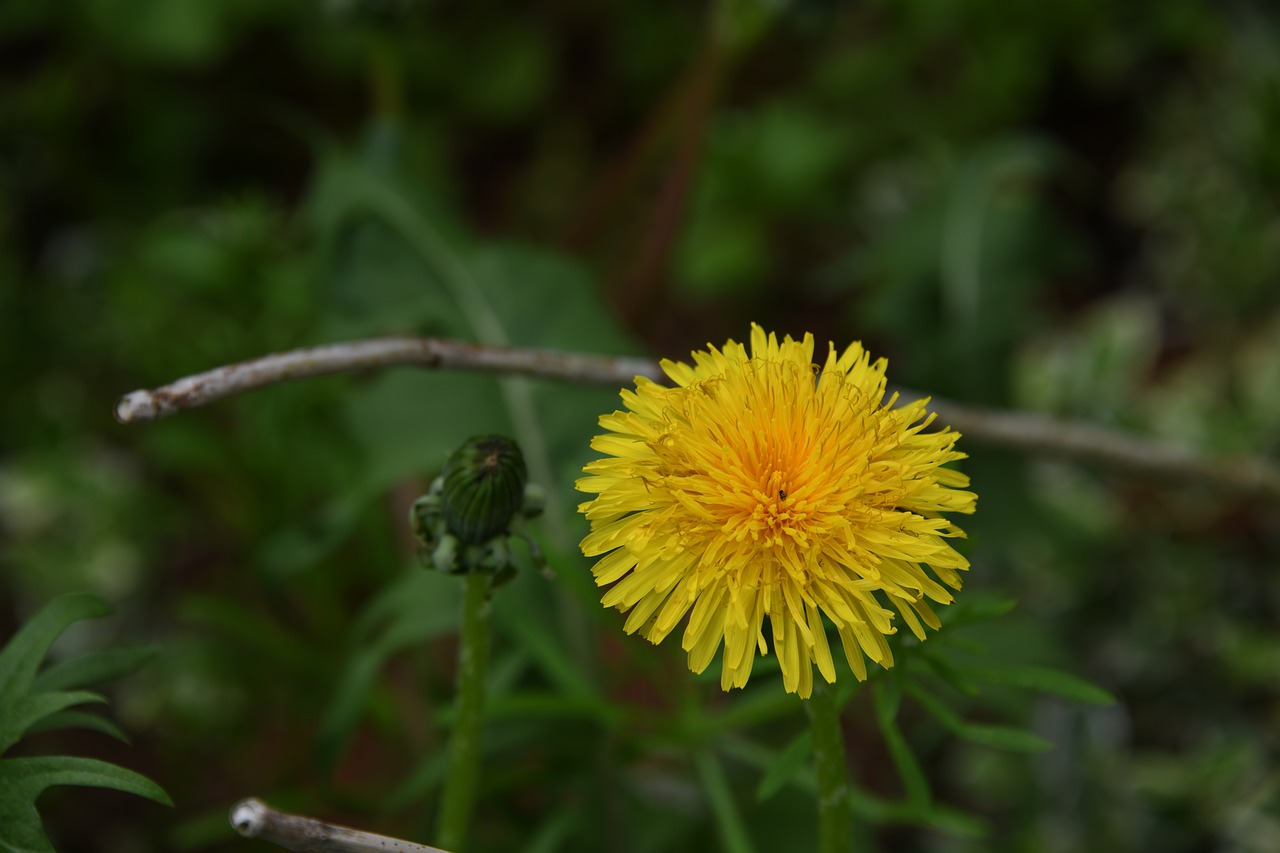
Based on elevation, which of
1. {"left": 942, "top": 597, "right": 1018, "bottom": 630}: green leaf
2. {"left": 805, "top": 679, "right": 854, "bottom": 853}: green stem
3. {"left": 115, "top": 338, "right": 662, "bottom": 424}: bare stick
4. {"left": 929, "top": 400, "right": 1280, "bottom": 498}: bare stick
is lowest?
{"left": 805, "top": 679, "right": 854, "bottom": 853}: green stem

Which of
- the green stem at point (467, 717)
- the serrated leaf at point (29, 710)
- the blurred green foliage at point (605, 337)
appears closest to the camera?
the serrated leaf at point (29, 710)

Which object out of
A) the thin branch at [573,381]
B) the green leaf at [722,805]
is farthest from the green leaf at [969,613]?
the thin branch at [573,381]

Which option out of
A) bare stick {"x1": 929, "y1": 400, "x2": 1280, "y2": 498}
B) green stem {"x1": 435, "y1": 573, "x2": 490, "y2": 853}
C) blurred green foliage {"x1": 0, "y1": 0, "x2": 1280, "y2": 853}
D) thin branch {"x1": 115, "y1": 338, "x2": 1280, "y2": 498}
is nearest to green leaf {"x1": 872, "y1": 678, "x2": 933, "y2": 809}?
blurred green foliage {"x1": 0, "y1": 0, "x2": 1280, "y2": 853}

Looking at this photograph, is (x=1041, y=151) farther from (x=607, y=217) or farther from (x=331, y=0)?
(x=331, y=0)

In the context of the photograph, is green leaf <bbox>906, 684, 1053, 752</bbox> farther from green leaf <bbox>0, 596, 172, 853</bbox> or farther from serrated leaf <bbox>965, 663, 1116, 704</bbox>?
green leaf <bbox>0, 596, 172, 853</bbox>

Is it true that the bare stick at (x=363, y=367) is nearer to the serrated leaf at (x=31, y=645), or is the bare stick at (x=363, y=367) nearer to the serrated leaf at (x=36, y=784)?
the serrated leaf at (x=31, y=645)

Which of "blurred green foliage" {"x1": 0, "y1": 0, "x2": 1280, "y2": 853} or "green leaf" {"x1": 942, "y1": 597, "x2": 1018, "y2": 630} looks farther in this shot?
"blurred green foliage" {"x1": 0, "y1": 0, "x2": 1280, "y2": 853}

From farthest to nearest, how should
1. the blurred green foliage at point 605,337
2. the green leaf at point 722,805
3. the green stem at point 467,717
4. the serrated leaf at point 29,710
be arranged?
the blurred green foliage at point 605,337 < the green leaf at point 722,805 < the green stem at point 467,717 < the serrated leaf at point 29,710

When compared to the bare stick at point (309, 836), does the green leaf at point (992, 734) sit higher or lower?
higher
